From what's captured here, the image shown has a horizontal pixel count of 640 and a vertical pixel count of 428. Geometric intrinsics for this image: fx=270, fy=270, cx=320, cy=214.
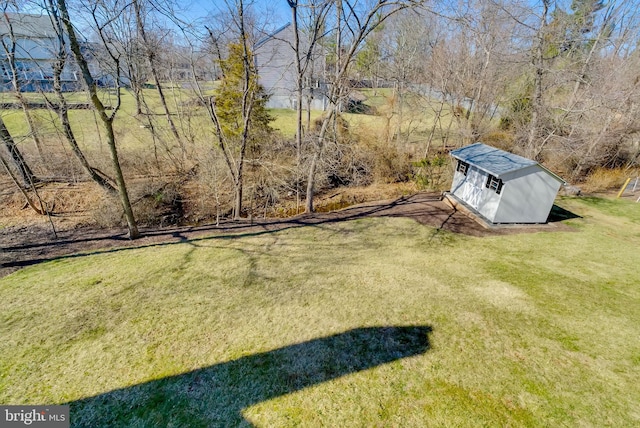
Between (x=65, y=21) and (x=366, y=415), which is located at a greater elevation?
(x=65, y=21)

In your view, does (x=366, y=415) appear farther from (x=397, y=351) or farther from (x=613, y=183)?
(x=613, y=183)

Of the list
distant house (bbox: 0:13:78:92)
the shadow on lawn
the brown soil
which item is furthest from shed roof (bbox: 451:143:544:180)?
distant house (bbox: 0:13:78:92)

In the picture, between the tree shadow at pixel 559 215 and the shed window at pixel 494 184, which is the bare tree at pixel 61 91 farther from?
the tree shadow at pixel 559 215

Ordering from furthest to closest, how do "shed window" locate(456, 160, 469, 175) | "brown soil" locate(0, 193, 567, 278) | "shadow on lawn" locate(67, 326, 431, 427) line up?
"shed window" locate(456, 160, 469, 175)
"brown soil" locate(0, 193, 567, 278)
"shadow on lawn" locate(67, 326, 431, 427)

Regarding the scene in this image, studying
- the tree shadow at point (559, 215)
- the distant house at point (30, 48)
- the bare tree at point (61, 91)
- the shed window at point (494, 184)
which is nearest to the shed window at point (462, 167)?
the shed window at point (494, 184)

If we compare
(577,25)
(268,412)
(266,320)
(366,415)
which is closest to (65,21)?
(266,320)

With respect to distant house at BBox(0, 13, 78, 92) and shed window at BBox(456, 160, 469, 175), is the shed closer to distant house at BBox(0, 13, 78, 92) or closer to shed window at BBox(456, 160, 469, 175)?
shed window at BBox(456, 160, 469, 175)

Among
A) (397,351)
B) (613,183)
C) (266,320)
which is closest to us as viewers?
(397,351)
